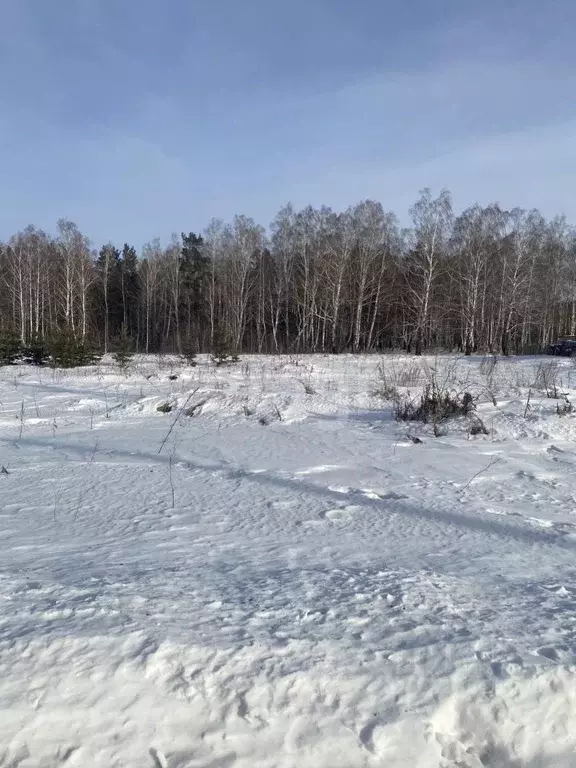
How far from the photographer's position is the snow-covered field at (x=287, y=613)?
1.80 m

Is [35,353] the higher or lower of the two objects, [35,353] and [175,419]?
the higher

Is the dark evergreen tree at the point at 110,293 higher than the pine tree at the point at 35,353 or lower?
higher

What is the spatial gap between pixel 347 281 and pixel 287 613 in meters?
31.0

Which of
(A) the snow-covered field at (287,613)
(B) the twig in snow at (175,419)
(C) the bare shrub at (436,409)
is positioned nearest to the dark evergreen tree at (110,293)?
(B) the twig in snow at (175,419)

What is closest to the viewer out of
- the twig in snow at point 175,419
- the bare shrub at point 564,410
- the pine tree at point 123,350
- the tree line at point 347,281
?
the twig in snow at point 175,419

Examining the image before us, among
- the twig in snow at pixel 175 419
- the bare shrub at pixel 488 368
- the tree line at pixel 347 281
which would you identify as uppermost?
the tree line at pixel 347 281

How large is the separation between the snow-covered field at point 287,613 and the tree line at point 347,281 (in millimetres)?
20881

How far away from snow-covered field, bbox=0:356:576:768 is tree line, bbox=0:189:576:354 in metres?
20.9

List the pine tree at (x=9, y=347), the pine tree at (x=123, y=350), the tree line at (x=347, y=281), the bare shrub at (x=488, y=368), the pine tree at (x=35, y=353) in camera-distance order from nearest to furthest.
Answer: the bare shrub at (x=488, y=368) → the pine tree at (x=123, y=350) → the pine tree at (x=9, y=347) → the pine tree at (x=35, y=353) → the tree line at (x=347, y=281)

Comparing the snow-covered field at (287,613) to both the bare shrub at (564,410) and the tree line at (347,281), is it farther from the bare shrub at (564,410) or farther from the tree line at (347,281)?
the tree line at (347,281)

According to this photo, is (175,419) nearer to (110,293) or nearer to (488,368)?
(488,368)

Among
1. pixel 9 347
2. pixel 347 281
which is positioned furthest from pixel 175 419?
pixel 347 281

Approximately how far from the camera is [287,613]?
7.98 feet

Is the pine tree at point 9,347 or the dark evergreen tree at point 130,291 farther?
the dark evergreen tree at point 130,291
